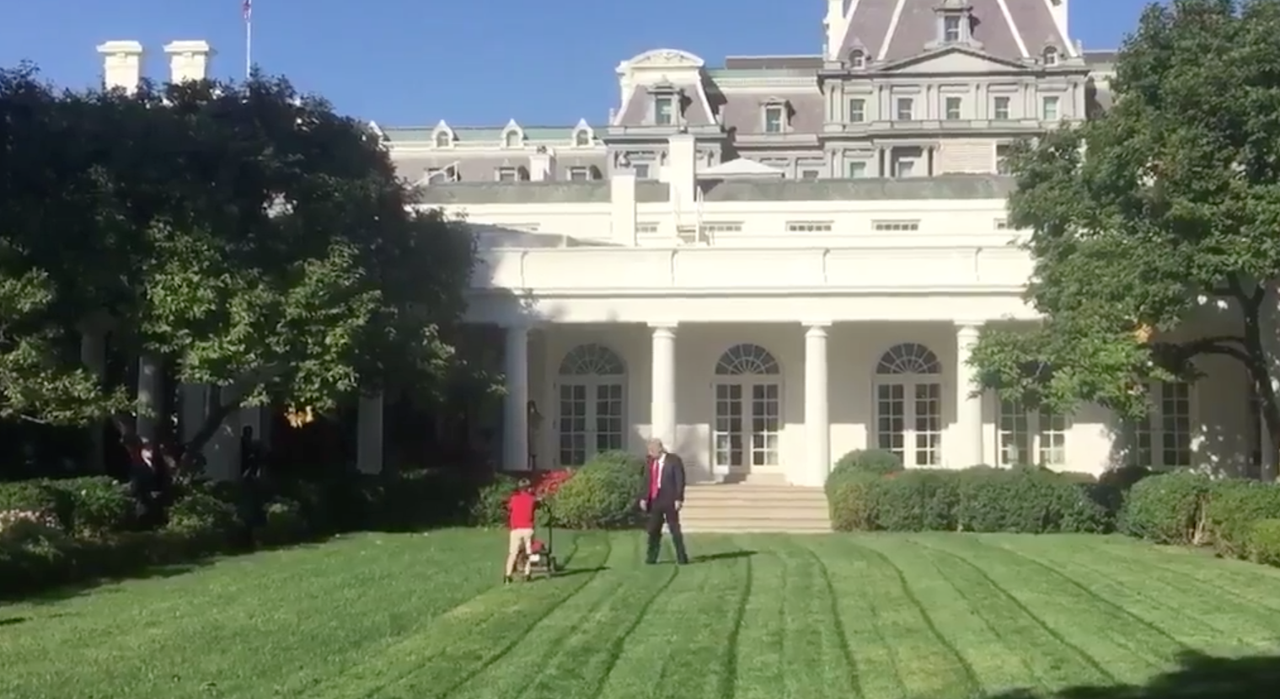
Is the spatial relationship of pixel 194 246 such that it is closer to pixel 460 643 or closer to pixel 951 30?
pixel 460 643

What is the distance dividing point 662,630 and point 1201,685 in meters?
4.31

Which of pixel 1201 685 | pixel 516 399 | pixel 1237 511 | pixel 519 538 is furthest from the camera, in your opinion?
pixel 516 399

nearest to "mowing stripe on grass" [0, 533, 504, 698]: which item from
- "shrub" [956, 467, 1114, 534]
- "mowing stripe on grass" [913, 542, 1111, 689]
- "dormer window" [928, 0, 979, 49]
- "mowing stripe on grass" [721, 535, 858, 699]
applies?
"mowing stripe on grass" [721, 535, 858, 699]

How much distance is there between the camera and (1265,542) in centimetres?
1798

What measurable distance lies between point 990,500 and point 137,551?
1338 centimetres

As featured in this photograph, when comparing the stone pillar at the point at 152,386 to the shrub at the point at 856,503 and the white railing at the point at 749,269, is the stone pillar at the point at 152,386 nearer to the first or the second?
the white railing at the point at 749,269

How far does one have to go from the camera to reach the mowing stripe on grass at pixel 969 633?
34.6 feet

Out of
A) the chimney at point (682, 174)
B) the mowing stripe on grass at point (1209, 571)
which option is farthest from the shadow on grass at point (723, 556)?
the chimney at point (682, 174)

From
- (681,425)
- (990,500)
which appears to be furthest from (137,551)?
(681,425)

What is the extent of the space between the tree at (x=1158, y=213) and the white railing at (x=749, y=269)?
277cm

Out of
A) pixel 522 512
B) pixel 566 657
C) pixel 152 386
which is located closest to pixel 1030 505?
pixel 522 512

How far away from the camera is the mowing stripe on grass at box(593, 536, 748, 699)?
10258mm

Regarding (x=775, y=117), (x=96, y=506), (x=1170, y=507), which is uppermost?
(x=775, y=117)

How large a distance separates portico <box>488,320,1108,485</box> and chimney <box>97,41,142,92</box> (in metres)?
14.0
